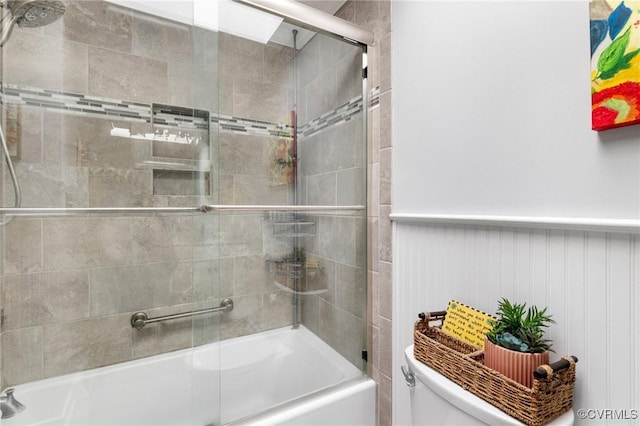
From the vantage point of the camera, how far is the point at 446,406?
79 centimetres

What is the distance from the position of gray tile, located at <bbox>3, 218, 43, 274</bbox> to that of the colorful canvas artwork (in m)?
1.81

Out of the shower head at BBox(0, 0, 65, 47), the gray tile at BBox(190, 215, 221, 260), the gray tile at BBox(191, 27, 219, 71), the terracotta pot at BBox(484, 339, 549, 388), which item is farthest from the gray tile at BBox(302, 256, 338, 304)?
the shower head at BBox(0, 0, 65, 47)

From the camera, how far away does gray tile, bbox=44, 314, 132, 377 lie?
4.09 ft

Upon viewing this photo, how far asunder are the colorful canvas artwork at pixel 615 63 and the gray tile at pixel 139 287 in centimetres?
154

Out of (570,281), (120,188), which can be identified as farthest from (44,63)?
(570,281)

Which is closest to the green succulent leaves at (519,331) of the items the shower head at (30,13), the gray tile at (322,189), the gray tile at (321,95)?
the gray tile at (322,189)

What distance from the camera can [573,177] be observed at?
0.72 meters

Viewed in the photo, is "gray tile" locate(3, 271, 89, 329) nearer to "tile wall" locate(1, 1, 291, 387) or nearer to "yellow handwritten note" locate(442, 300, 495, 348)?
"tile wall" locate(1, 1, 291, 387)

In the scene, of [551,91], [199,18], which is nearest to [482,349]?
[551,91]

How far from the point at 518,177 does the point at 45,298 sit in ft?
5.81

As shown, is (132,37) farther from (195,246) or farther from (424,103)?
(424,103)

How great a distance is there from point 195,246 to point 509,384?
108 centimetres

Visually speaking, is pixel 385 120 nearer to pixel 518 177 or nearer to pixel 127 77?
pixel 518 177

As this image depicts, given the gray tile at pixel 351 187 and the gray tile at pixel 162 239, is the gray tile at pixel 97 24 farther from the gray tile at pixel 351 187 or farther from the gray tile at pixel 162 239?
the gray tile at pixel 351 187
